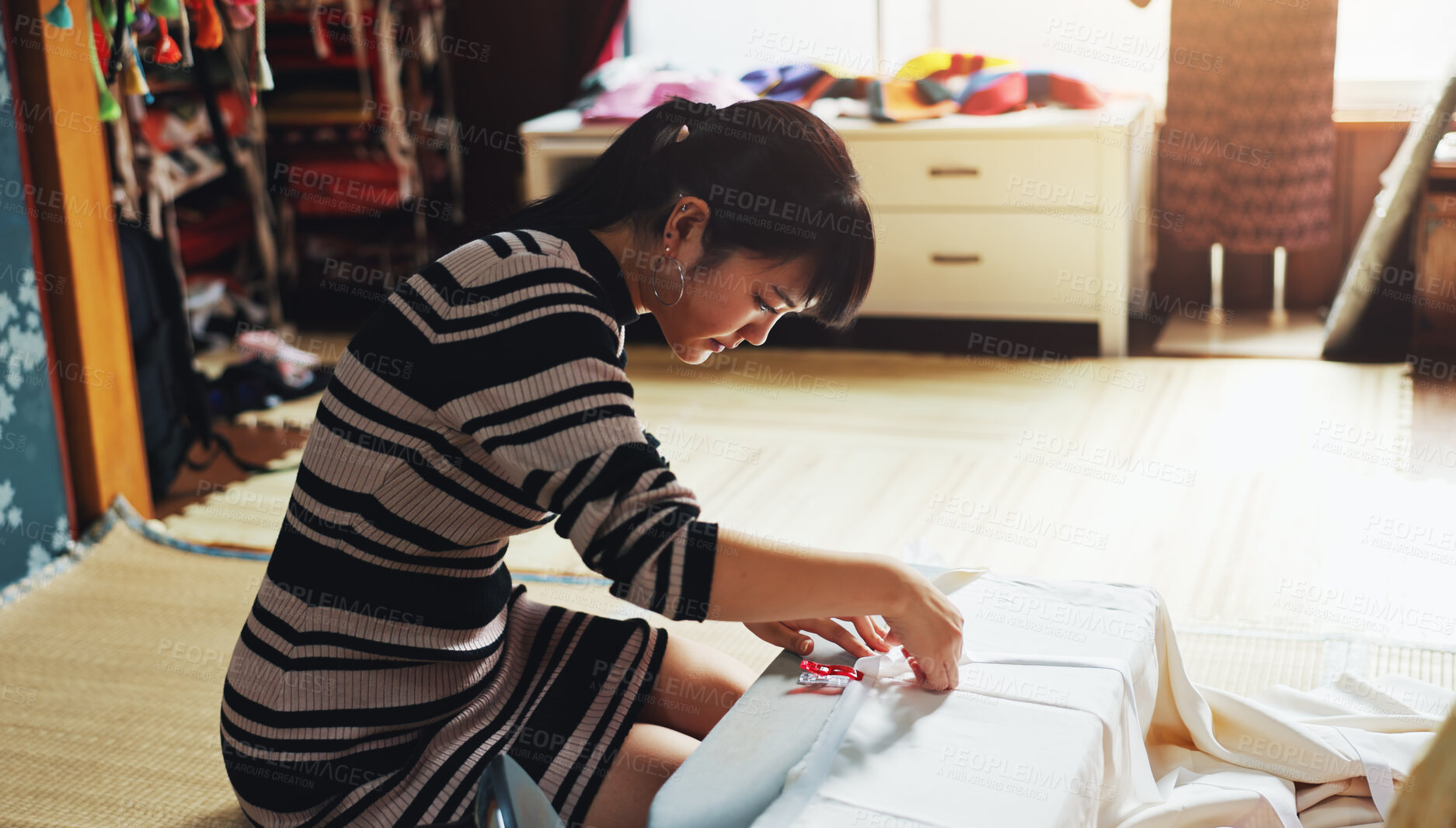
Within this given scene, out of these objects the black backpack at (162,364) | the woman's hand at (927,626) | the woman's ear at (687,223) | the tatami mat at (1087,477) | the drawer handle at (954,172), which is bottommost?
the tatami mat at (1087,477)

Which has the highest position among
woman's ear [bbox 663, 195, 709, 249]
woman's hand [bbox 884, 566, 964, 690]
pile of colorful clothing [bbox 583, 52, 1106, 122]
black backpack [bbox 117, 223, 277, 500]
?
woman's ear [bbox 663, 195, 709, 249]

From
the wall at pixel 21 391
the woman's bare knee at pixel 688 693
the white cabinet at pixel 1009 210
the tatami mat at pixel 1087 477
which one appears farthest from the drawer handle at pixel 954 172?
the woman's bare knee at pixel 688 693

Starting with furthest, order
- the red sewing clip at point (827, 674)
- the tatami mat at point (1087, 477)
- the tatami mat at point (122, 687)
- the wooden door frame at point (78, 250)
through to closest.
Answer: the wooden door frame at point (78, 250), the tatami mat at point (1087, 477), the tatami mat at point (122, 687), the red sewing clip at point (827, 674)

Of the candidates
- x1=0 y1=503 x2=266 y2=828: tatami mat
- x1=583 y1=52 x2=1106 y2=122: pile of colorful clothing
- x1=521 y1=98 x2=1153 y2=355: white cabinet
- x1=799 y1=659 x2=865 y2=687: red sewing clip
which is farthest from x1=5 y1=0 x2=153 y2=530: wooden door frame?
x1=799 y1=659 x2=865 y2=687: red sewing clip

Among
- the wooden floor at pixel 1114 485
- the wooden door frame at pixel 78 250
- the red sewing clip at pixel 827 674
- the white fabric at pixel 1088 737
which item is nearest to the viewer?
the white fabric at pixel 1088 737

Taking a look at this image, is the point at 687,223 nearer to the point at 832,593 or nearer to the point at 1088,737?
the point at 832,593

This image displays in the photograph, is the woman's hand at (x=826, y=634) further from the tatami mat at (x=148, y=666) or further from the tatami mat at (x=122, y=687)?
the tatami mat at (x=122, y=687)

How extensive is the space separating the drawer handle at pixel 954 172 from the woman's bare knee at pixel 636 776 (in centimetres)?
249

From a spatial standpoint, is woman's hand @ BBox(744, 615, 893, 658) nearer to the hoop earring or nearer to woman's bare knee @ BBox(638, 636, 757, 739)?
woman's bare knee @ BBox(638, 636, 757, 739)

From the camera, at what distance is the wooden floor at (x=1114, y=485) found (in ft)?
6.93

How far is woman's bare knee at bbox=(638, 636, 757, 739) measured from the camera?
143 cm

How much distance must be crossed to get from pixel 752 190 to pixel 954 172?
2.48 m

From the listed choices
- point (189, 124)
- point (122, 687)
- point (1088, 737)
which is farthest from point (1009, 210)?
point (1088, 737)

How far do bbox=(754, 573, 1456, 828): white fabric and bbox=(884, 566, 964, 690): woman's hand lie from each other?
0.04 metres
